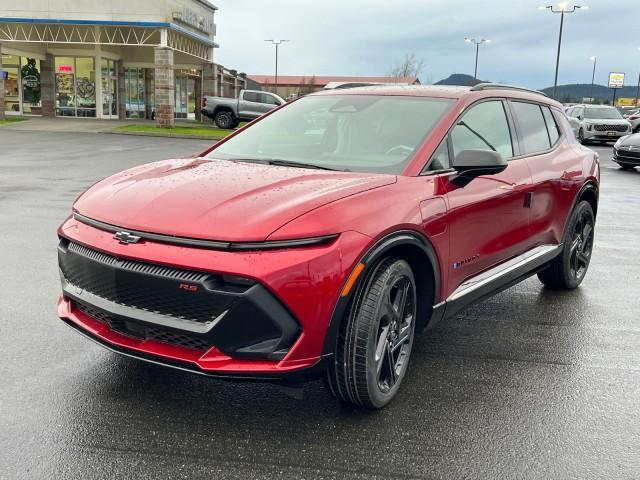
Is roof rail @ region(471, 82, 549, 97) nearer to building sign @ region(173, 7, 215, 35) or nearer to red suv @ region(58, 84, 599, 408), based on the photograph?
red suv @ region(58, 84, 599, 408)

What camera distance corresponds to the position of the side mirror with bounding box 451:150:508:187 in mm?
3656

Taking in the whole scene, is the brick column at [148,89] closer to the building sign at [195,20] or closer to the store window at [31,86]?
the building sign at [195,20]

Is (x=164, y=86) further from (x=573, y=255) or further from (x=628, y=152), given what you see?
(x=573, y=255)

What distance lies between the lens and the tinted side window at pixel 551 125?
5.36 m

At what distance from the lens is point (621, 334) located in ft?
15.5

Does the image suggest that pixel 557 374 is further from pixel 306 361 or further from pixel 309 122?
pixel 309 122

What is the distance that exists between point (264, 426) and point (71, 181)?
1039 centimetres

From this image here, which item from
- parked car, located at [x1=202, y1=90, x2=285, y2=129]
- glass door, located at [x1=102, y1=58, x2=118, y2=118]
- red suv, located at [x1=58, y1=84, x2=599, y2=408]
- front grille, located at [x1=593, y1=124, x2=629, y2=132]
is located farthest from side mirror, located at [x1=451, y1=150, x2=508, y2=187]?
glass door, located at [x1=102, y1=58, x2=118, y2=118]

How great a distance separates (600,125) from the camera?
28.2 m

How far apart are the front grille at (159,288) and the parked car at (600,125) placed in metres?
27.7

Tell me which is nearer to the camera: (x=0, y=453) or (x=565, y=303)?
(x=0, y=453)

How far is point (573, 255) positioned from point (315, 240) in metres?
3.74

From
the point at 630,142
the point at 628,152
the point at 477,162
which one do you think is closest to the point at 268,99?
the point at 630,142

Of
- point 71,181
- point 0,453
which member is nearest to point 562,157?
point 0,453
